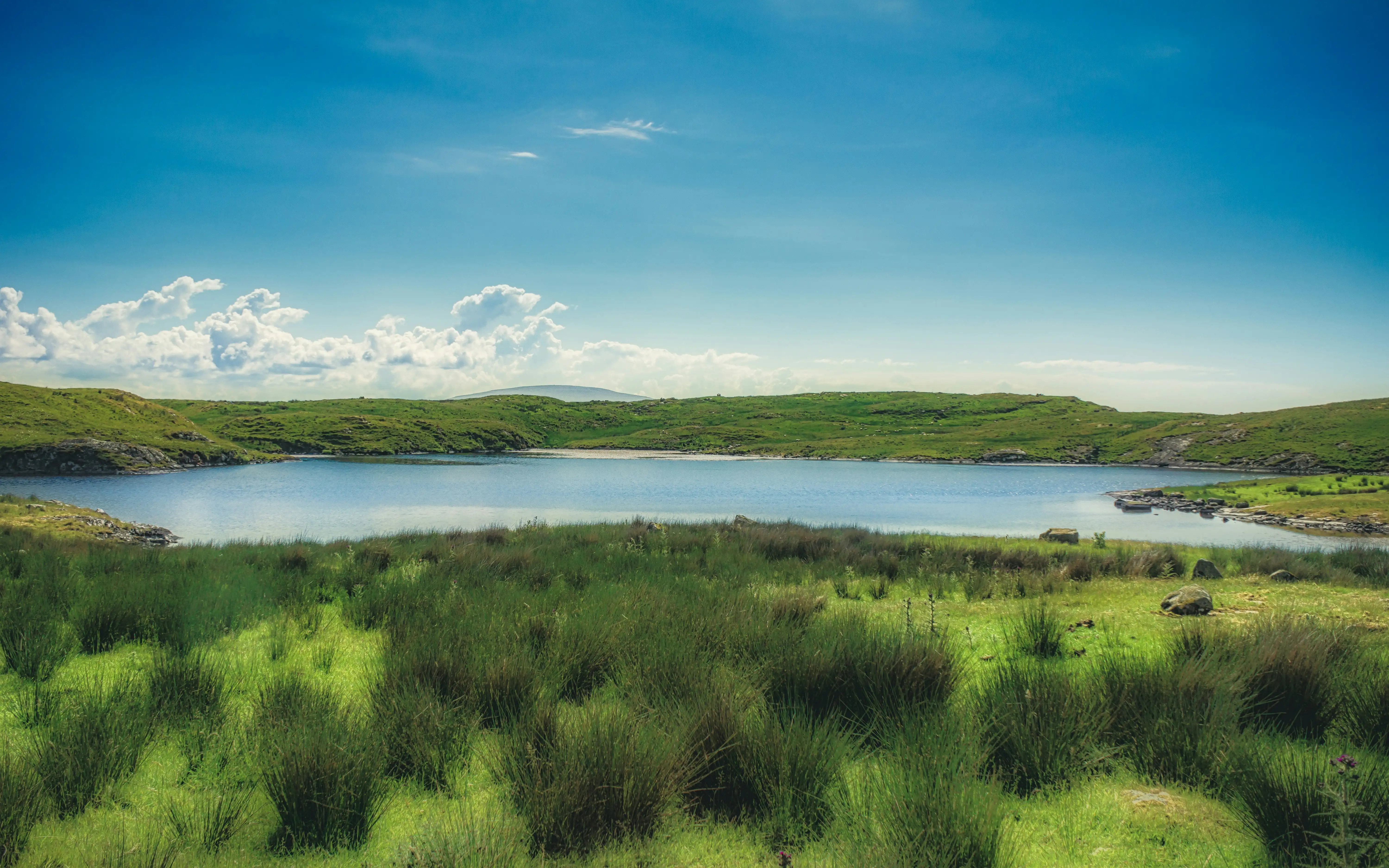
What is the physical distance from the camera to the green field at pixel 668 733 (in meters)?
3.38

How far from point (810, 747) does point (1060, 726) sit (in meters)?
1.84

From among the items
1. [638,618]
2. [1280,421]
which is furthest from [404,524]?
[1280,421]

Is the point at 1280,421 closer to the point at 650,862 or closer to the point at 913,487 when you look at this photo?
the point at 913,487

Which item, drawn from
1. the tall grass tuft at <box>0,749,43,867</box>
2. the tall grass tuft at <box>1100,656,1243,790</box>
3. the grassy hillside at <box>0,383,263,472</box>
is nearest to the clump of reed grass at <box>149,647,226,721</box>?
the tall grass tuft at <box>0,749,43,867</box>

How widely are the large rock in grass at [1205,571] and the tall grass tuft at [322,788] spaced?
1370 cm

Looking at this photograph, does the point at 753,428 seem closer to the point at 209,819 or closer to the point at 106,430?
the point at 106,430

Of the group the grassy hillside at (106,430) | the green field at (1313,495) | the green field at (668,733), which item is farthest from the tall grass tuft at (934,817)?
the grassy hillside at (106,430)

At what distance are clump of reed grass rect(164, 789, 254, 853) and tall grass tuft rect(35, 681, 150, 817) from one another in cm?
52

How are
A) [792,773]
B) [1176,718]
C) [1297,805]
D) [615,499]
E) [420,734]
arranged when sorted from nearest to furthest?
[1297,805] → [792,773] → [420,734] → [1176,718] → [615,499]

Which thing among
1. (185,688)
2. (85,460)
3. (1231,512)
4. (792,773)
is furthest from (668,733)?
(85,460)

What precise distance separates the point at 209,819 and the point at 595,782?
203cm

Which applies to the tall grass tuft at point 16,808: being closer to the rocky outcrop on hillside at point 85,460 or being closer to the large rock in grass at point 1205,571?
the large rock in grass at point 1205,571

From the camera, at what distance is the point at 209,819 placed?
135 inches

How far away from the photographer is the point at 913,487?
2083 inches
